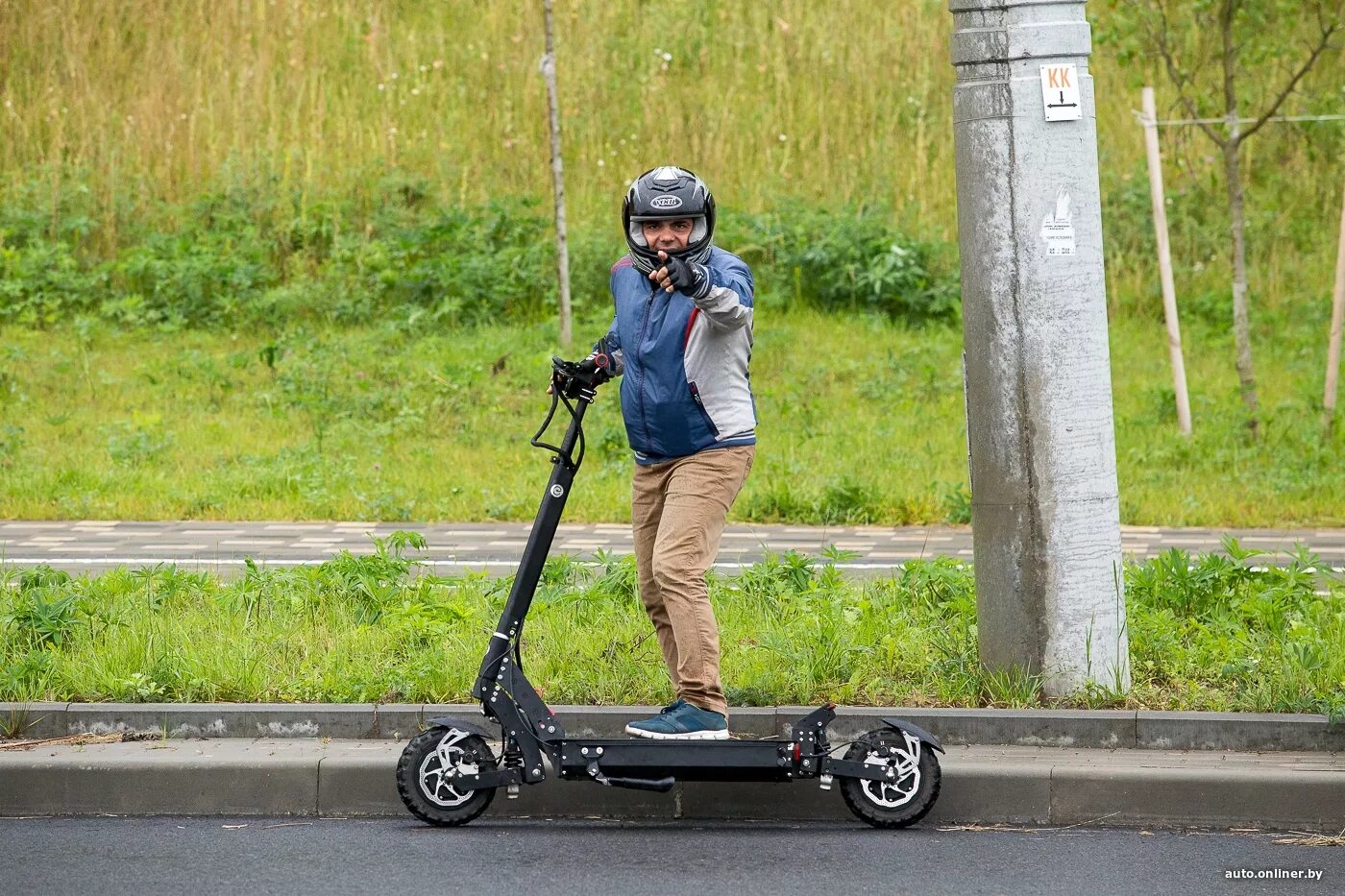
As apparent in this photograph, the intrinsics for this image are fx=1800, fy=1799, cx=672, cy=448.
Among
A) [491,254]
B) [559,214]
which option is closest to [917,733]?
[559,214]

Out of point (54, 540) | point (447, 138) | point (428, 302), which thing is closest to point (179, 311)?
point (428, 302)

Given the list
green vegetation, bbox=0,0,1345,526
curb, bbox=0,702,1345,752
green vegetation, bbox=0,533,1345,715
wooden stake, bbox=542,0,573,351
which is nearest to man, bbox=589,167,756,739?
curb, bbox=0,702,1345,752

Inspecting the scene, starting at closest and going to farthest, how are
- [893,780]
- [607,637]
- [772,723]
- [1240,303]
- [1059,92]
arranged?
[893,780]
[772,723]
[1059,92]
[607,637]
[1240,303]

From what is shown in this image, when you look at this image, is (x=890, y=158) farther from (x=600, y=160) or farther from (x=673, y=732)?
(x=673, y=732)

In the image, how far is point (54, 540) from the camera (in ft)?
35.0

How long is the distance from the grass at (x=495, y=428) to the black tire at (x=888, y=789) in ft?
18.2

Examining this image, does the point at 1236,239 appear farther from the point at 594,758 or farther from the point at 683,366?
the point at 594,758

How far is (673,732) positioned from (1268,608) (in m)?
2.75

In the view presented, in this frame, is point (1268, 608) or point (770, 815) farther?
point (1268, 608)

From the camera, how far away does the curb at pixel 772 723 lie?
6.04 m

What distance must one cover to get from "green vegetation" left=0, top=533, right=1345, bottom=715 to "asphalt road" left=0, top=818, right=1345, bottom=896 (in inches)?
32.8

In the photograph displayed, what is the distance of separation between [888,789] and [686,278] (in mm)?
1705

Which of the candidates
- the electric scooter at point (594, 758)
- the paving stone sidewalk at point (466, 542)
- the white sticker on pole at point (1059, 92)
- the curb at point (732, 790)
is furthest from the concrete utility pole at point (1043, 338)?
the paving stone sidewalk at point (466, 542)

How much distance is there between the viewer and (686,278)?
5367 mm
